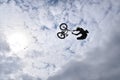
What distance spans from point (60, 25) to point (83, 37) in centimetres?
402

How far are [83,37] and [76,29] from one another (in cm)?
162

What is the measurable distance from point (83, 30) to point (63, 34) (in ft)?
10.9

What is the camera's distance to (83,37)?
2082 inches

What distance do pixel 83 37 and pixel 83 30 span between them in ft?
3.48

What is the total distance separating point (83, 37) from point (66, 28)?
9.84 feet

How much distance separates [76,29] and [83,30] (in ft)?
3.55

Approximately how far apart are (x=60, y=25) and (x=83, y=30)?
3.65 metres

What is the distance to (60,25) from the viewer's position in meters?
53.6

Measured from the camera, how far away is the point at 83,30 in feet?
173

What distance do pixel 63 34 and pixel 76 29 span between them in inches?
98.4

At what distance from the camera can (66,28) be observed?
5356 cm

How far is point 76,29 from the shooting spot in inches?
2077
